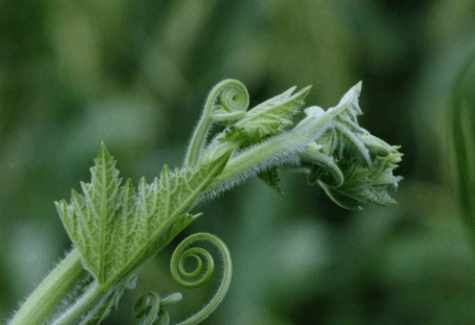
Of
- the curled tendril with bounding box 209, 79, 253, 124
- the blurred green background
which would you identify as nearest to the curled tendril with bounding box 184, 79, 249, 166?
the curled tendril with bounding box 209, 79, 253, 124

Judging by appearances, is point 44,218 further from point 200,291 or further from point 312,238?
point 312,238

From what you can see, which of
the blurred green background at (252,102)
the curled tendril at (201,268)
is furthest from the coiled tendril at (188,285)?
the blurred green background at (252,102)

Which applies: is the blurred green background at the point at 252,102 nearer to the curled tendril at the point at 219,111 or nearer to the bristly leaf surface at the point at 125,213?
the curled tendril at the point at 219,111

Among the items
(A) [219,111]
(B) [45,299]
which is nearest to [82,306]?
(B) [45,299]

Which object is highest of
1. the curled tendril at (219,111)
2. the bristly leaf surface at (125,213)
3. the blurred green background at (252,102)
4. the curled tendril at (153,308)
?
the blurred green background at (252,102)

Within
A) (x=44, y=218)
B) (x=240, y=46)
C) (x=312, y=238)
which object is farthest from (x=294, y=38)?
(x=44, y=218)

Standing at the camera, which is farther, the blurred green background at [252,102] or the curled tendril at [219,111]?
the blurred green background at [252,102]
